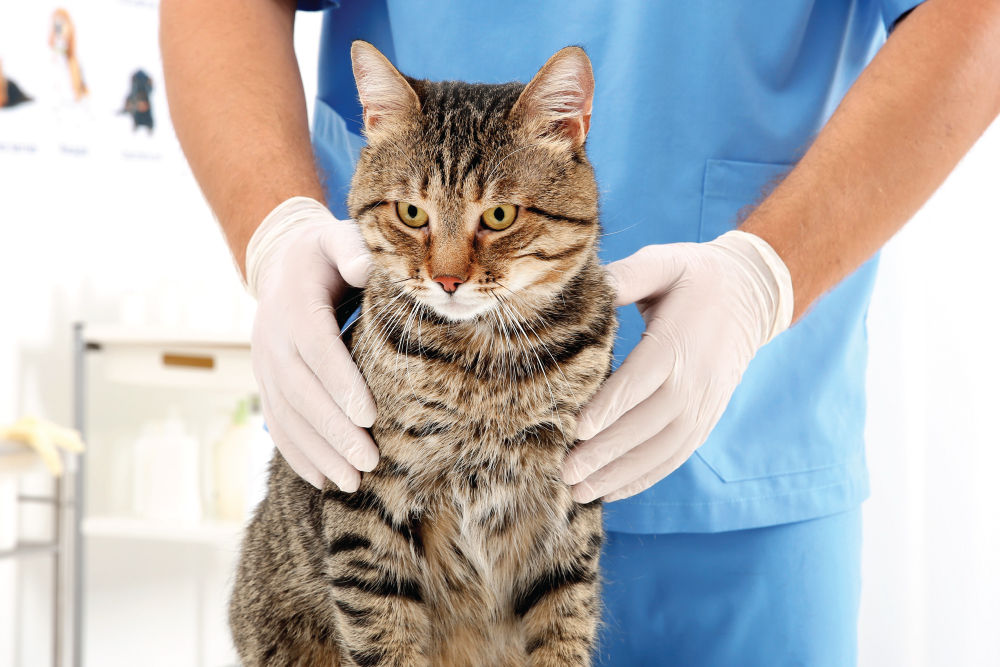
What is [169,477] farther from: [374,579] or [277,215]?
[374,579]

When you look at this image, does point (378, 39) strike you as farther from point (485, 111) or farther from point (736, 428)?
point (736, 428)

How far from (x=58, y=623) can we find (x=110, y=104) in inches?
73.5

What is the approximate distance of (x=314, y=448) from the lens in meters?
1.01

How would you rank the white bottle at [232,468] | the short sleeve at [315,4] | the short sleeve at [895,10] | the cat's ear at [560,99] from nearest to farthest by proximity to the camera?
the cat's ear at [560,99] → the short sleeve at [895,10] → the short sleeve at [315,4] → the white bottle at [232,468]

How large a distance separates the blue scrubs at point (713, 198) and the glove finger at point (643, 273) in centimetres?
16

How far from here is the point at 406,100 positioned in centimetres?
97

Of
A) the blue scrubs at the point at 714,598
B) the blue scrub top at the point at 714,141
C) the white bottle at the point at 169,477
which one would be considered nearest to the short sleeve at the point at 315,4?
the blue scrub top at the point at 714,141

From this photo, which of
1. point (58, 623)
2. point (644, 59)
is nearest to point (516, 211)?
point (644, 59)

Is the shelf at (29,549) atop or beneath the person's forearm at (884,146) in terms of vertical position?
beneath

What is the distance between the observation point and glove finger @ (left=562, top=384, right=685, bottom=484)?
0.97 m

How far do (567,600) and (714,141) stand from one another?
2.22 feet

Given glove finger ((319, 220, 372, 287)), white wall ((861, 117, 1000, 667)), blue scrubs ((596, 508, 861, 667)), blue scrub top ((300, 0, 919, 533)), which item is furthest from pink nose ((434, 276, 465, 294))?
white wall ((861, 117, 1000, 667))

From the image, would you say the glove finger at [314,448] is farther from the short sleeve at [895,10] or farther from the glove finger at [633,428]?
the short sleeve at [895,10]

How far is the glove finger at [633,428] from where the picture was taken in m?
0.97
